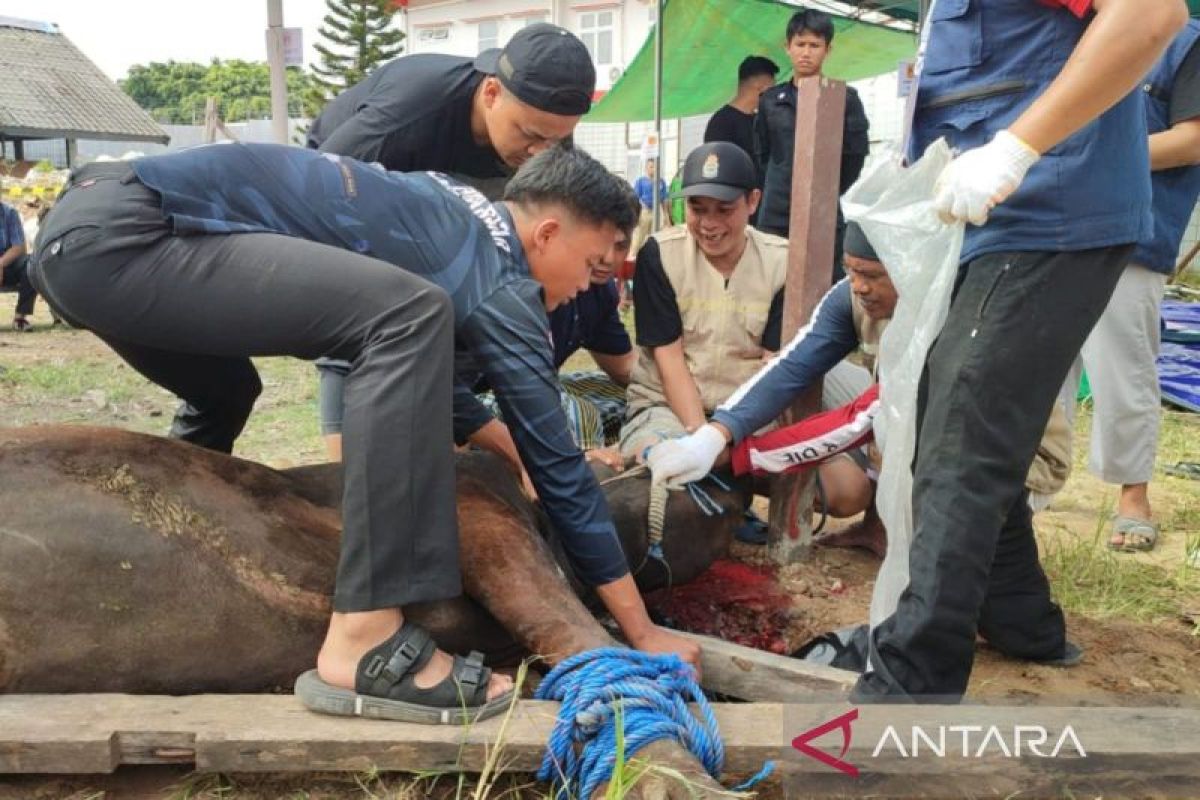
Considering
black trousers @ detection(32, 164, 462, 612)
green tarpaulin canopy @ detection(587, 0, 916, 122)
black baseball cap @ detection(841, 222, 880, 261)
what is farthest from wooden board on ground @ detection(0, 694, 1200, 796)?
green tarpaulin canopy @ detection(587, 0, 916, 122)

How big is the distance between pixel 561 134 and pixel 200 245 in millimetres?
1441

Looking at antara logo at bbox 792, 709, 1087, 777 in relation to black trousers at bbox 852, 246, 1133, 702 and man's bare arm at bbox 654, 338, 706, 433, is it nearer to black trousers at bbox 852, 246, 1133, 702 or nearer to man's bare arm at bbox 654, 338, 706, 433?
black trousers at bbox 852, 246, 1133, 702

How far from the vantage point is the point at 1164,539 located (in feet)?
13.0

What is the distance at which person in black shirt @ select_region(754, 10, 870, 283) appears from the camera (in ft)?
18.5

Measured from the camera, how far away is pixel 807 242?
3.21 metres

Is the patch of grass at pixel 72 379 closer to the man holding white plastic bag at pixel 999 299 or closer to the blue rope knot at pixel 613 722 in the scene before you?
the blue rope knot at pixel 613 722

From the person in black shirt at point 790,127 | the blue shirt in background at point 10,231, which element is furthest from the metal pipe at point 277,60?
the blue shirt in background at point 10,231

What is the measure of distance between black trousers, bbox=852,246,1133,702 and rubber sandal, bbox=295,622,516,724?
82 centimetres

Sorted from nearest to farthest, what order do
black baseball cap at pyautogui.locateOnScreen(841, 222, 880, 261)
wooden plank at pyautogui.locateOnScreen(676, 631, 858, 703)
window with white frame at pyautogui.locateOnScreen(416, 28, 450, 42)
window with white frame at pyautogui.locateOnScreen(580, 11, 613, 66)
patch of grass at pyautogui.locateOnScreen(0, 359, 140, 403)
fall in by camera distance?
wooden plank at pyautogui.locateOnScreen(676, 631, 858, 703)
black baseball cap at pyautogui.locateOnScreen(841, 222, 880, 261)
patch of grass at pyautogui.locateOnScreen(0, 359, 140, 403)
window with white frame at pyautogui.locateOnScreen(580, 11, 613, 66)
window with white frame at pyautogui.locateOnScreen(416, 28, 450, 42)

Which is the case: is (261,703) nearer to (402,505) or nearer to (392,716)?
(392,716)

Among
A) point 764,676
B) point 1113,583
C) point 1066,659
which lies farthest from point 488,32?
point 764,676

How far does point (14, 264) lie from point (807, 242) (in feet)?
32.7

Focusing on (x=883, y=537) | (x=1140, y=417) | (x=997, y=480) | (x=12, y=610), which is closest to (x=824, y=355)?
(x=883, y=537)

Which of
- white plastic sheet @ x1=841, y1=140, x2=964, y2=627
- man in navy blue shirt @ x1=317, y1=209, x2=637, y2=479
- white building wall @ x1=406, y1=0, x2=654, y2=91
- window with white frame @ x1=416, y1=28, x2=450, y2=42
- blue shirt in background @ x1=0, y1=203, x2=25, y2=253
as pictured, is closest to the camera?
white plastic sheet @ x1=841, y1=140, x2=964, y2=627
